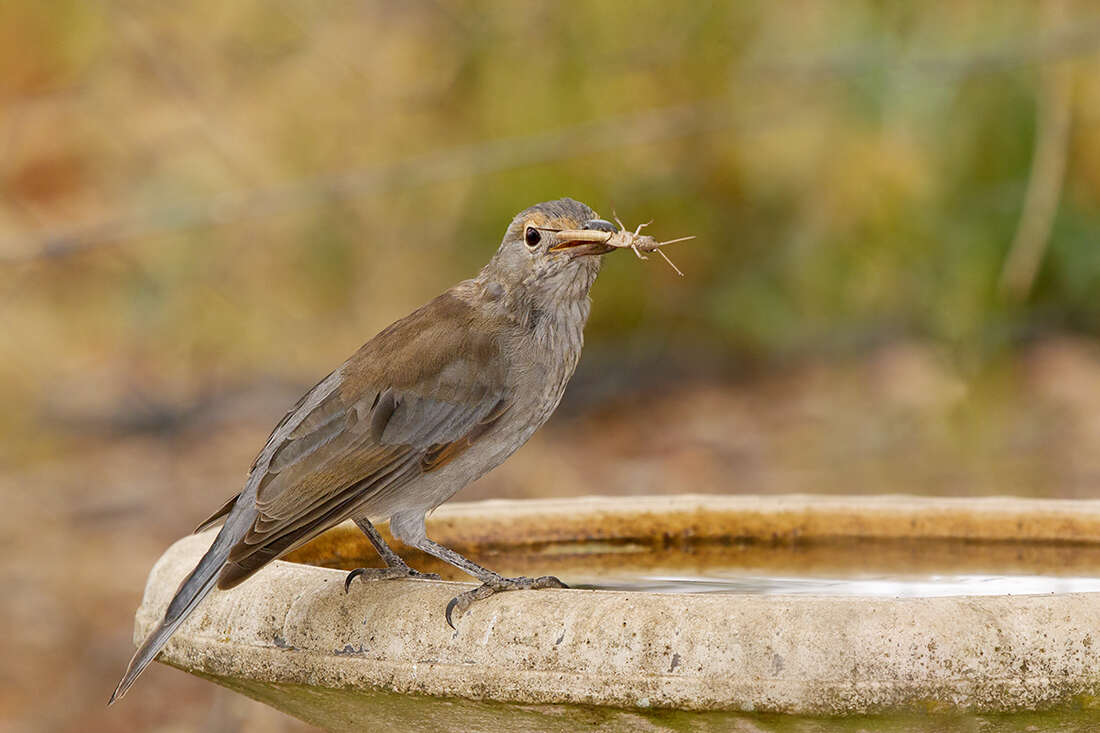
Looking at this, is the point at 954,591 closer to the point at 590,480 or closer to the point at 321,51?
the point at 321,51

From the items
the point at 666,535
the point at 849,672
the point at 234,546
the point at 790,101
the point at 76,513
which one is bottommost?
the point at 849,672

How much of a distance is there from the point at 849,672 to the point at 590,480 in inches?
142

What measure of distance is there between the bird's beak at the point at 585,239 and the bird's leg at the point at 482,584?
0.41 metres

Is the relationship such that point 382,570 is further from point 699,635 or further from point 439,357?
point 699,635

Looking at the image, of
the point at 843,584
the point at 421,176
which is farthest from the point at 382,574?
the point at 421,176

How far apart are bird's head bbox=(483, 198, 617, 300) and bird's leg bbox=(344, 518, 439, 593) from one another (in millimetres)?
380

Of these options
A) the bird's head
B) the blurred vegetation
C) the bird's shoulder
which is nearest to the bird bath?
the bird's shoulder

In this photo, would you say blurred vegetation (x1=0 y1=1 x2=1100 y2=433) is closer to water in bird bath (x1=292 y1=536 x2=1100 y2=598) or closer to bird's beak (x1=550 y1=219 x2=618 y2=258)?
water in bird bath (x1=292 y1=536 x2=1100 y2=598)

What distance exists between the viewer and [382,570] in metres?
1.81

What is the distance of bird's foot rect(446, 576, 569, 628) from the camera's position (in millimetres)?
1557

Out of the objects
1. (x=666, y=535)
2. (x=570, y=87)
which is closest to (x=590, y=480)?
(x=570, y=87)

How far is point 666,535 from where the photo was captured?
2.24 m

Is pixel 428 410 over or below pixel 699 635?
over

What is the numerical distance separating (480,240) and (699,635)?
299 centimetres
